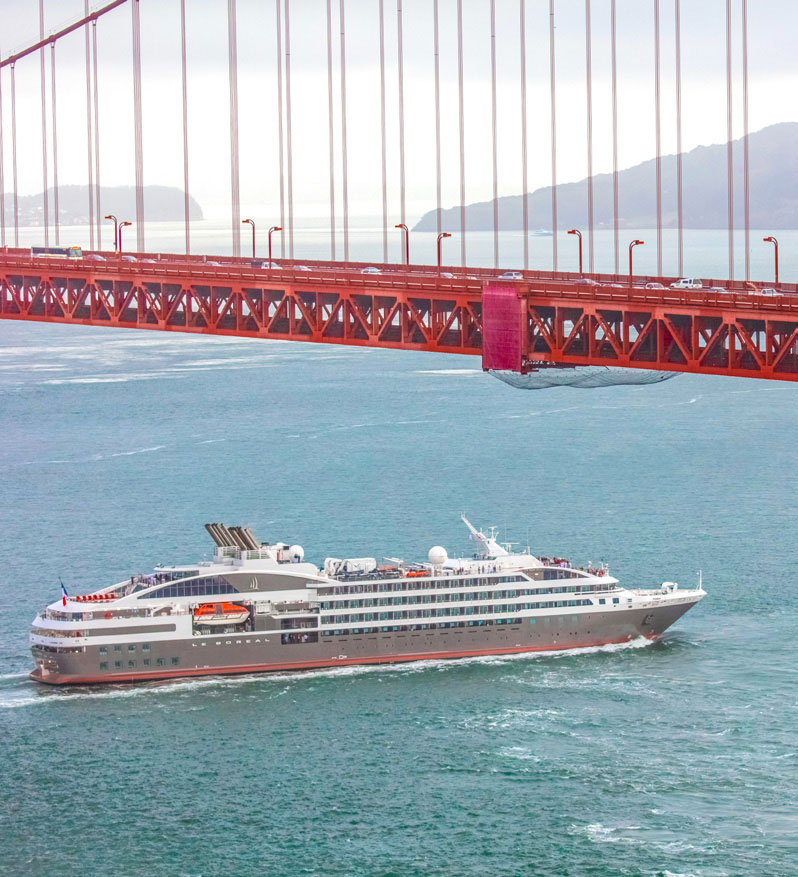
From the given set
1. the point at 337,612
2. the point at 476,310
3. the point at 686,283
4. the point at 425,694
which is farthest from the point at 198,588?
the point at 686,283

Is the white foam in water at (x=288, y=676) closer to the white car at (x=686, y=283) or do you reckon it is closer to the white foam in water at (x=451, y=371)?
the white car at (x=686, y=283)

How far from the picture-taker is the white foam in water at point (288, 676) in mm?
71125

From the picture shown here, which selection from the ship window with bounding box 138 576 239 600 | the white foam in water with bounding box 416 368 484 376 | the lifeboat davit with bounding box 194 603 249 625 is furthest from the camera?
the white foam in water with bounding box 416 368 484 376

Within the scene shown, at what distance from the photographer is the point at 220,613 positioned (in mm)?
76250

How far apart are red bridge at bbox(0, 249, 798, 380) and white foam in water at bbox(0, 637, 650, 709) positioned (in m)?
14.4

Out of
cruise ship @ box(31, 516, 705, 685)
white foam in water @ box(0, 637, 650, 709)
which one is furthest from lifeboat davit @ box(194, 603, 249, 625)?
white foam in water @ box(0, 637, 650, 709)

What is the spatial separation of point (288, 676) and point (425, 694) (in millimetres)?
7196

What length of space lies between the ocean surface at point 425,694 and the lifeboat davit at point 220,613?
2.88 metres

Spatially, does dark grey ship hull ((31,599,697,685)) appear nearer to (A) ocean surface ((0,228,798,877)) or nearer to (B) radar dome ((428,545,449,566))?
(A) ocean surface ((0,228,798,877))

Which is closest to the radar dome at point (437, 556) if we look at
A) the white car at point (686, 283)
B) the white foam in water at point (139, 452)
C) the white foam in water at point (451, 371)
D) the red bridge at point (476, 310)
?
the red bridge at point (476, 310)

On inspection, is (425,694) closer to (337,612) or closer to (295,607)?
(337,612)

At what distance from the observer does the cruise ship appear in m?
74.7

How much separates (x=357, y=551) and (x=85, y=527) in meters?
16.1

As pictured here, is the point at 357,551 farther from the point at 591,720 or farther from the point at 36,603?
the point at 591,720
